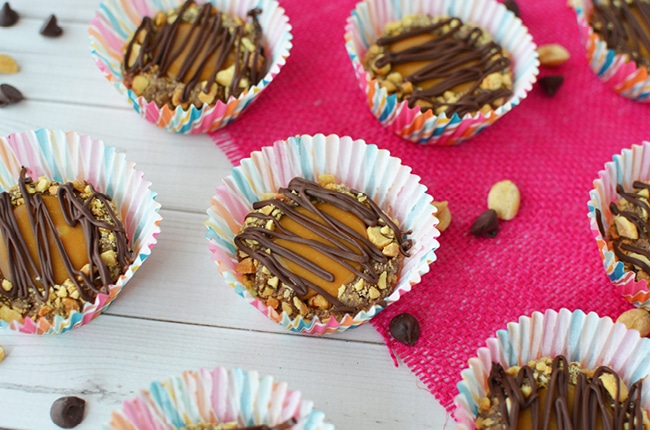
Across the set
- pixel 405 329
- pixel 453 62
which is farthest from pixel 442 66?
pixel 405 329

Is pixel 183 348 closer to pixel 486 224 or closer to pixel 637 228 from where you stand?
pixel 486 224

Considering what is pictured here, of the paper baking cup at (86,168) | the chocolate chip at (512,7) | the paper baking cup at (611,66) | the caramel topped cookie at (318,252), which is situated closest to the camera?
the caramel topped cookie at (318,252)

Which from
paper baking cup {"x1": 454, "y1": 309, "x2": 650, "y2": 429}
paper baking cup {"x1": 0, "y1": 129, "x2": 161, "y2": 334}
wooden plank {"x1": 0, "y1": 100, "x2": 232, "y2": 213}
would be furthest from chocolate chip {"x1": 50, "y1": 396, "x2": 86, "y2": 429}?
paper baking cup {"x1": 454, "y1": 309, "x2": 650, "y2": 429}

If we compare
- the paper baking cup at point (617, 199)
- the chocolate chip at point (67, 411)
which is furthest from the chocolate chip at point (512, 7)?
the chocolate chip at point (67, 411)

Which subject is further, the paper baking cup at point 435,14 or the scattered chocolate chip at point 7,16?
the scattered chocolate chip at point 7,16

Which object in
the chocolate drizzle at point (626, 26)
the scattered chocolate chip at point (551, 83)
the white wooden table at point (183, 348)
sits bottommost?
the white wooden table at point (183, 348)

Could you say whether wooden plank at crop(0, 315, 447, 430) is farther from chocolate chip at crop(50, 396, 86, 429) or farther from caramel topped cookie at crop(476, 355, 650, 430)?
caramel topped cookie at crop(476, 355, 650, 430)

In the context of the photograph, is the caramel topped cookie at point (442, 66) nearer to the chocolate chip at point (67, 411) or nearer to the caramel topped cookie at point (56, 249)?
the caramel topped cookie at point (56, 249)

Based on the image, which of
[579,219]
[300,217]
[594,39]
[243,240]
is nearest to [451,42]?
[594,39]
